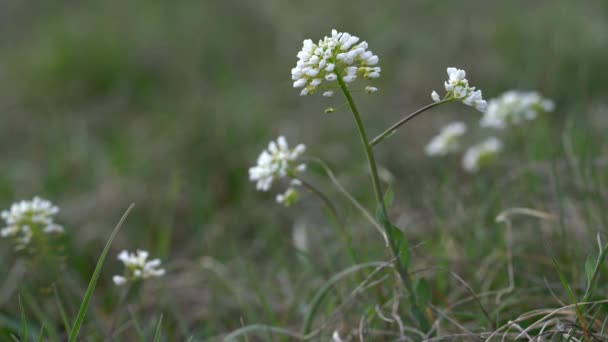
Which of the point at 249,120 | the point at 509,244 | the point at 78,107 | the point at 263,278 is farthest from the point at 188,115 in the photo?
the point at 509,244

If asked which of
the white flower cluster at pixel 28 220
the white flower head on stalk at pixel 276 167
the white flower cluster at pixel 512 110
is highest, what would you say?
the white flower cluster at pixel 28 220

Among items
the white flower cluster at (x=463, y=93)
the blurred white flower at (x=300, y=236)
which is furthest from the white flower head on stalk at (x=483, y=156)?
the white flower cluster at (x=463, y=93)

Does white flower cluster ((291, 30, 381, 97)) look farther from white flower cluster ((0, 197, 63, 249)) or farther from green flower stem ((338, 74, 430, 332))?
white flower cluster ((0, 197, 63, 249))

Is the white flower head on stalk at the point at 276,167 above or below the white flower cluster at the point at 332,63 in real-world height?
below

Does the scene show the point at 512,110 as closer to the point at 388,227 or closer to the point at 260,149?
the point at 388,227

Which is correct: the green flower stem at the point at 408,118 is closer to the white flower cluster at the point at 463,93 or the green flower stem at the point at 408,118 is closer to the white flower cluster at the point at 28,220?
the white flower cluster at the point at 463,93

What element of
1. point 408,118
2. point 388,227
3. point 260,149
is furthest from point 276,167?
point 260,149

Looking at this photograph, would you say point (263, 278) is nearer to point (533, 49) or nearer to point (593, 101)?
point (593, 101)

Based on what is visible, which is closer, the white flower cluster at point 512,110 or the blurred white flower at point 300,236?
the white flower cluster at point 512,110
